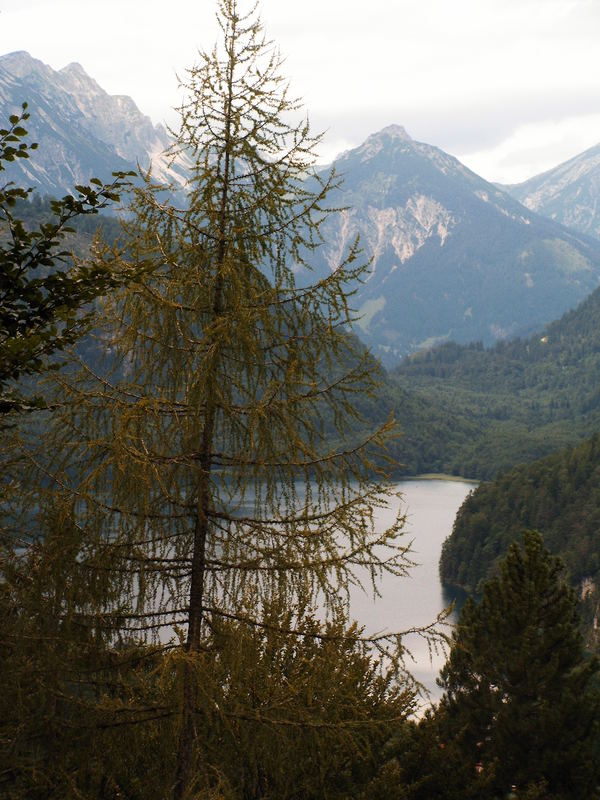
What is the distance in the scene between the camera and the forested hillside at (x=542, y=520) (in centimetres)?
12431

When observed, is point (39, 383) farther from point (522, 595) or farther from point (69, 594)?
point (522, 595)

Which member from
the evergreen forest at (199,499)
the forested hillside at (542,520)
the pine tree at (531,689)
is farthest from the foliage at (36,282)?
the forested hillside at (542,520)

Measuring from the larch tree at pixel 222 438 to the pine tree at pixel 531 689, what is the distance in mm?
20684

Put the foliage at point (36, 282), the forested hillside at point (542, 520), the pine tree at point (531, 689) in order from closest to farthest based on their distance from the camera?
the foliage at point (36, 282) < the pine tree at point (531, 689) < the forested hillside at point (542, 520)

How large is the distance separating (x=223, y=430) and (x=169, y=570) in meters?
1.91

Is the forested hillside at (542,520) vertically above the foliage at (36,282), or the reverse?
the foliage at (36,282)

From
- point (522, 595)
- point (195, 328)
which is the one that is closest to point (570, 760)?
point (522, 595)

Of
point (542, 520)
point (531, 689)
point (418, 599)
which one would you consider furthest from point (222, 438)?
point (542, 520)

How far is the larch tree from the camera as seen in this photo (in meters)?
10.4

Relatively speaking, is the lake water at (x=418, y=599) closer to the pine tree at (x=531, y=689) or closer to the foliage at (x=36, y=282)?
the pine tree at (x=531, y=689)

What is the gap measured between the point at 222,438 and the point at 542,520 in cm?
13927

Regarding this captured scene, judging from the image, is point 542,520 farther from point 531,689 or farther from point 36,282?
point 36,282

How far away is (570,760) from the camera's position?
97.8 ft

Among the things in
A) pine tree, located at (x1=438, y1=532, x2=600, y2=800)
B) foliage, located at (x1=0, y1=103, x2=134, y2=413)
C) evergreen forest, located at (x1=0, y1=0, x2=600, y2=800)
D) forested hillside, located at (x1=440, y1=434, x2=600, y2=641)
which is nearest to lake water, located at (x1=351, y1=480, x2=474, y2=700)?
forested hillside, located at (x1=440, y1=434, x2=600, y2=641)
